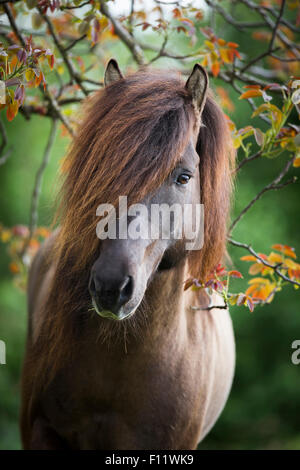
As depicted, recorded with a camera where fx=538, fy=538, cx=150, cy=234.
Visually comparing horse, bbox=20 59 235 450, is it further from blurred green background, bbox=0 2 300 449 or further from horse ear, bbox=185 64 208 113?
blurred green background, bbox=0 2 300 449

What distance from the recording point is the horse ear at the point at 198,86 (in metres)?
2.15

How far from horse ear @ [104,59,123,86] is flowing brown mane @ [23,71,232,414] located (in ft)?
0.33

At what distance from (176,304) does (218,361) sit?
92 centimetres

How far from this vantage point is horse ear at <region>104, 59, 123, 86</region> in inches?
90.3

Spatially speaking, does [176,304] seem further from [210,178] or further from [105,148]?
[105,148]

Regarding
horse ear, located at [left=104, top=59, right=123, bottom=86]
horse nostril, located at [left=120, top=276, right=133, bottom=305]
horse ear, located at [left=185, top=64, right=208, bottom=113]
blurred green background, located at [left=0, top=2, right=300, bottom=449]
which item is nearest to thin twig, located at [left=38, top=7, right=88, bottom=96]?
horse ear, located at [left=104, top=59, right=123, bottom=86]

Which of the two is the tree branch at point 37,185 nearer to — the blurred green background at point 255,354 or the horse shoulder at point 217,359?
the horse shoulder at point 217,359

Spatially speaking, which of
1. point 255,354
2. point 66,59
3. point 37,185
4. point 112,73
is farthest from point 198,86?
point 255,354

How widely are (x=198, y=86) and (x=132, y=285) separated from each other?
912 millimetres

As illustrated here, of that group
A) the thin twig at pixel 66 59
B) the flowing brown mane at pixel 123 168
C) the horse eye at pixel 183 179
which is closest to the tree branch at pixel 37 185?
the thin twig at pixel 66 59

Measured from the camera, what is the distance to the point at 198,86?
2180 millimetres

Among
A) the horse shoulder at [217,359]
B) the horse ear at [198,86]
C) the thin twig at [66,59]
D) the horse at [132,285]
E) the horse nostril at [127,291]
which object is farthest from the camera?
the thin twig at [66,59]

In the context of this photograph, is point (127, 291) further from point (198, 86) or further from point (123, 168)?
point (198, 86)

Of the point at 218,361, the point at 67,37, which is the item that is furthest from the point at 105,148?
the point at 67,37
